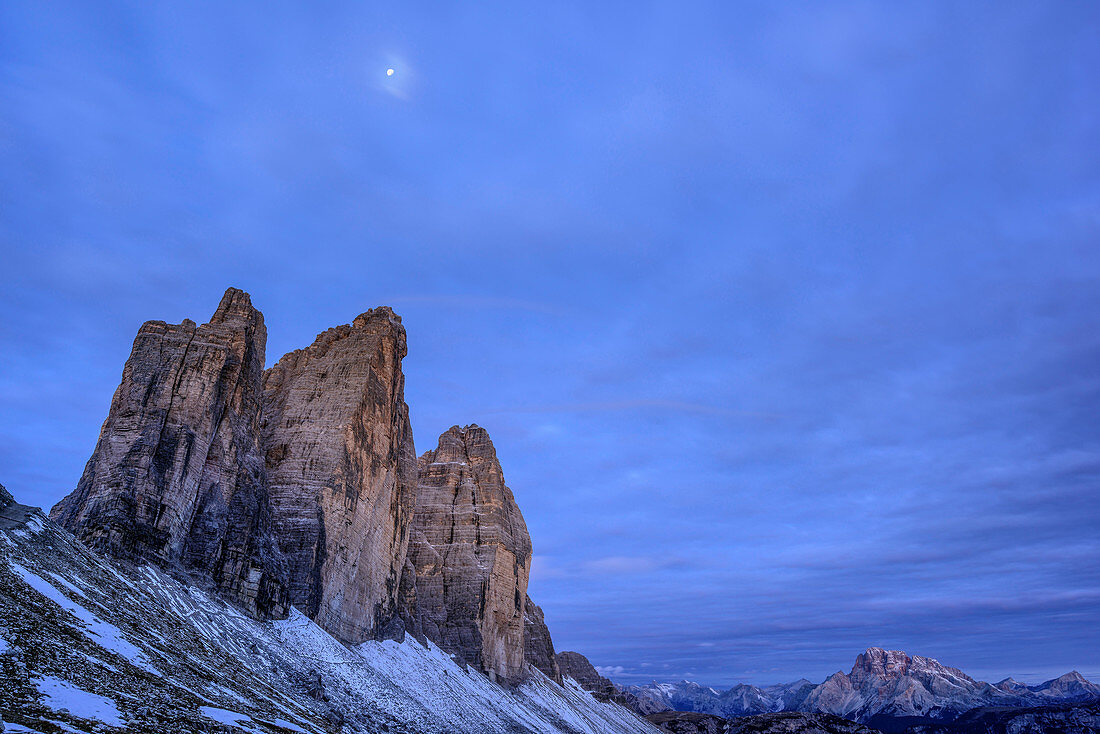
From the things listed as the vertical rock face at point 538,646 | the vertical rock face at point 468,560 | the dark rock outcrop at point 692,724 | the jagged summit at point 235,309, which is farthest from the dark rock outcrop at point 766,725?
the jagged summit at point 235,309

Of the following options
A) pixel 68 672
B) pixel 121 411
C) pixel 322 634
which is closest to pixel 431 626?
pixel 322 634

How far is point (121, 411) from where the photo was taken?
46094mm

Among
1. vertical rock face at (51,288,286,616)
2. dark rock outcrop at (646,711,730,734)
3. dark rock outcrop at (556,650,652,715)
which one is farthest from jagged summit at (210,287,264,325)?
dark rock outcrop at (646,711,730,734)

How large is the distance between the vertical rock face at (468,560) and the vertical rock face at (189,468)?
113ft

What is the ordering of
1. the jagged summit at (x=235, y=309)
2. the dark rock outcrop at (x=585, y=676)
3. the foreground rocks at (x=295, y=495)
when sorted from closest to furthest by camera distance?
1. the foreground rocks at (x=295, y=495)
2. the jagged summit at (x=235, y=309)
3. the dark rock outcrop at (x=585, y=676)

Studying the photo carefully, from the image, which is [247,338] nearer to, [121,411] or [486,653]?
[121,411]

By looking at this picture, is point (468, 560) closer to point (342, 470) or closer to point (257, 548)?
point (342, 470)

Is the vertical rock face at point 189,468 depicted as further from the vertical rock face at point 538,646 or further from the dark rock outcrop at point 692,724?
the dark rock outcrop at point 692,724

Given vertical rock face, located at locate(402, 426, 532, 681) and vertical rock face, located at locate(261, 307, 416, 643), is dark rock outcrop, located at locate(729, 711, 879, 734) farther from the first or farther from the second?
vertical rock face, located at locate(261, 307, 416, 643)

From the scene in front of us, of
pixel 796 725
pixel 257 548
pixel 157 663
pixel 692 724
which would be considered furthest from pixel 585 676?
pixel 157 663

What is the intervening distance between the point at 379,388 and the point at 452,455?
4088 cm

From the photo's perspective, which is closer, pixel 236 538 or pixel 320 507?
pixel 236 538

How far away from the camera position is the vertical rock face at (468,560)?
91.6m

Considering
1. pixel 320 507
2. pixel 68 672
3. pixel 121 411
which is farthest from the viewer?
pixel 320 507
